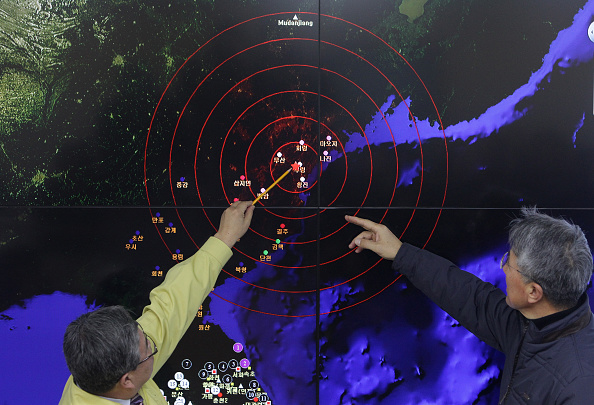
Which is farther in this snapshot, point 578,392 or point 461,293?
point 461,293

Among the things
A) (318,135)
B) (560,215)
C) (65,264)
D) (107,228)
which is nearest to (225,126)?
(318,135)

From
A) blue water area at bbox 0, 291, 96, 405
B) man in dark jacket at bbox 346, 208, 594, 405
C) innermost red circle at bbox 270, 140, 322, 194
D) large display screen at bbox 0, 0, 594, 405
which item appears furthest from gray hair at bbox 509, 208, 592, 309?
blue water area at bbox 0, 291, 96, 405

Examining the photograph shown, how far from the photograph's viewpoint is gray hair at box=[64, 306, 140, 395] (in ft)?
3.46

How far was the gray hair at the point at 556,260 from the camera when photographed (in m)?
1.20

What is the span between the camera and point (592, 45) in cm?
163

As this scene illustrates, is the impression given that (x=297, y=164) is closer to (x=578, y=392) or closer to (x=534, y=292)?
(x=534, y=292)

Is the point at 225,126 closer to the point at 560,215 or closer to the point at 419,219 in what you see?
the point at 419,219

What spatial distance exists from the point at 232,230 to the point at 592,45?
4.33 ft

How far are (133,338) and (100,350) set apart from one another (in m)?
0.08

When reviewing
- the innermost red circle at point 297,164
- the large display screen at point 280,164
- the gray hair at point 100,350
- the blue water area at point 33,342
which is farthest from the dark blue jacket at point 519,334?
the blue water area at point 33,342

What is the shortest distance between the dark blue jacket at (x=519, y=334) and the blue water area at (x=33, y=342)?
1.06m

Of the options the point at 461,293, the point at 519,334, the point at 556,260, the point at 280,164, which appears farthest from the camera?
the point at 280,164

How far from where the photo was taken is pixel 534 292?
1.23 metres

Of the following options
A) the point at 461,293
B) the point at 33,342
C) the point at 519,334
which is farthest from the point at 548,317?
the point at 33,342
